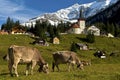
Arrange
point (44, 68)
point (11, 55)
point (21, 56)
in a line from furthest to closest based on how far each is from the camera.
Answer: point (44, 68), point (21, 56), point (11, 55)

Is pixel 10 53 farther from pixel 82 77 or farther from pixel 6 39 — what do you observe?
pixel 6 39

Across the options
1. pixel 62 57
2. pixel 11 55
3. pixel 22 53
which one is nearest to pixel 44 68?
pixel 22 53

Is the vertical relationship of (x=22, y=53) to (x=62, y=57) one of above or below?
above

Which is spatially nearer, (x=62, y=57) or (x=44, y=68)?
(x=44, y=68)

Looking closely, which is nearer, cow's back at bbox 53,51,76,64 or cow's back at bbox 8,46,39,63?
cow's back at bbox 8,46,39,63

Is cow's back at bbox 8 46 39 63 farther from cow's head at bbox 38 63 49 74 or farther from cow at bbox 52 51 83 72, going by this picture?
cow at bbox 52 51 83 72

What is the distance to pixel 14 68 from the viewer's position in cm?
2778

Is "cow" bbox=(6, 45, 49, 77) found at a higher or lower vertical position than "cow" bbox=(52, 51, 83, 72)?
higher

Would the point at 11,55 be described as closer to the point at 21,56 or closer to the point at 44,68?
the point at 21,56

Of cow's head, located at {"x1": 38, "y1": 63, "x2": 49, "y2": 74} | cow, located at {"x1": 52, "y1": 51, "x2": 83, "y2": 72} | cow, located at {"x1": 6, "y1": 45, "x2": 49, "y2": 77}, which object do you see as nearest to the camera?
cow, located at {"x1": 6, "y1": 45, "x2": 49, "y2": 77}

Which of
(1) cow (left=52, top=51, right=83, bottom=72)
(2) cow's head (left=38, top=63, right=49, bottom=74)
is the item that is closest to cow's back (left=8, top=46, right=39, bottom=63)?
(2) cow's head (left=38, top=63, right=49, bottom=74)

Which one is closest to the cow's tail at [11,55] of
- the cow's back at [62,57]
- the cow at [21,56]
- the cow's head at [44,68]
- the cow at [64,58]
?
the cow at [21,56]

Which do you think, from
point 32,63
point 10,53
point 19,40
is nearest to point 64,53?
point 32,63

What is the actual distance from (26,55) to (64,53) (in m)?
10.6
